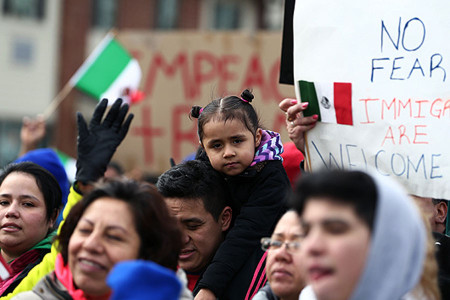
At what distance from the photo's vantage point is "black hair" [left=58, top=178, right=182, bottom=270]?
2.77 m

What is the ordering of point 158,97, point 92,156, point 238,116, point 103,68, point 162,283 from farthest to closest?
point 158,97
point 103,68
point 238,116
point 92,156
point 162,283

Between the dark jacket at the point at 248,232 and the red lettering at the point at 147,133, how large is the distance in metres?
4.63

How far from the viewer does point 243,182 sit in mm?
3611

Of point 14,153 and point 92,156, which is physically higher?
point 92,156

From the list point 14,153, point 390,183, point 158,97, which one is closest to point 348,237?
point 390,183

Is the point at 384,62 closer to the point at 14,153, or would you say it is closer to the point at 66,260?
the point at 66,260

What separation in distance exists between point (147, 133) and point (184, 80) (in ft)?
2.48

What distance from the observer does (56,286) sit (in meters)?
2.76

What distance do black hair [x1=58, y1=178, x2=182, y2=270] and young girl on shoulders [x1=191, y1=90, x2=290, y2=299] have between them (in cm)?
51

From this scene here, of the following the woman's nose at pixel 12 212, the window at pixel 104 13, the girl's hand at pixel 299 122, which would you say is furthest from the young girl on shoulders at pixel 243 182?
the window at pixel 104 13

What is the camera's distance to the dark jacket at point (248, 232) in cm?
332

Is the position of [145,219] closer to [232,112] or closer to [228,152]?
[228,152]

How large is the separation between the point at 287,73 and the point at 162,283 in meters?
1.85

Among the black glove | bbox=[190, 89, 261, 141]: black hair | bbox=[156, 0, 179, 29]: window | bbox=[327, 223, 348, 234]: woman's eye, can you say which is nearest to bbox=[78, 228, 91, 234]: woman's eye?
the black glove
